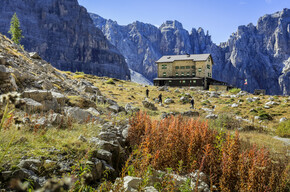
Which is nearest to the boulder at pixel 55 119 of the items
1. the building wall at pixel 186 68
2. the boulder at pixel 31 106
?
the boulder at pixel 31 106

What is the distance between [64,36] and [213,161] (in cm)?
Answer: 18632

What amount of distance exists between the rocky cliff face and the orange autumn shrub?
165 metres

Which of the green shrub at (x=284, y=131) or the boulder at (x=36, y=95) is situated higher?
the boulder at (x=36, y=95)

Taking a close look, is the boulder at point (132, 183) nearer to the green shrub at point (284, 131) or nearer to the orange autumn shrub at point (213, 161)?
the orange autumn shrub at point (213, 161)

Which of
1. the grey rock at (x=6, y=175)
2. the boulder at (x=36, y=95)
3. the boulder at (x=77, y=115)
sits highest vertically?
the boulder at (x=36, y=95)

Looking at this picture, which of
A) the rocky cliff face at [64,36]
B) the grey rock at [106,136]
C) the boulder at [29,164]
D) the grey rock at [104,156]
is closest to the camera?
the boulder at [29,164]

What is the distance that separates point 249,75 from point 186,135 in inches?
7536

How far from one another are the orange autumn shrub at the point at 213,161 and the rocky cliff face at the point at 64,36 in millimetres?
164967

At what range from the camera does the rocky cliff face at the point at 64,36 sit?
6053 inches

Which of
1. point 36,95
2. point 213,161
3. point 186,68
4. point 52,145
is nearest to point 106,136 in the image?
point 52,145

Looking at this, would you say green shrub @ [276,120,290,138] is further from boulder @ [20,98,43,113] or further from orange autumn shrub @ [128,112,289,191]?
boulder @ [20,98,43,113]

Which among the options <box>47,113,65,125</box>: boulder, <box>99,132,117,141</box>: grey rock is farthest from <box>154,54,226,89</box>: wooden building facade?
<box>47,113,65,125</box>: boulder

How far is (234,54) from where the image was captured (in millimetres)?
181625

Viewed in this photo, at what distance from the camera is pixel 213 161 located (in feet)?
18.2
